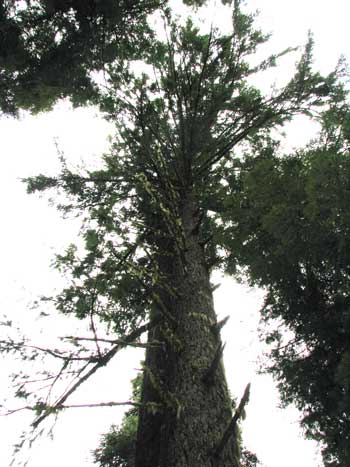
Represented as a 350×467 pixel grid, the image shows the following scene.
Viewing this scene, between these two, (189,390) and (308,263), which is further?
(308,263)

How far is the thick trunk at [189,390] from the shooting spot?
2588 millimetres

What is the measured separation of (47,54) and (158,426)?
7.13m

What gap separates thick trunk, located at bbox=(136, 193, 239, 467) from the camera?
259cm

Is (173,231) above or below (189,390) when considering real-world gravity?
above

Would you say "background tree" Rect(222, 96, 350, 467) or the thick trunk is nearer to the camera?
the thick trunk

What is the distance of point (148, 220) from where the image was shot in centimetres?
718

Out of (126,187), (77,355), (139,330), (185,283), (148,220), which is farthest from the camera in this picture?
(126,187)

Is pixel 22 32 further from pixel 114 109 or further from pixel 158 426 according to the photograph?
pixel 158 426

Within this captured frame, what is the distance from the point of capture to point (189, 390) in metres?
3.03

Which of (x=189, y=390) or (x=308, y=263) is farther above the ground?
(x=308, y=263)

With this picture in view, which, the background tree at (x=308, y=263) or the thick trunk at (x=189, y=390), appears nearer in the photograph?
the thick trunk at (x=189, y=390)

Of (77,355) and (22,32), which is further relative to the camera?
(22,32)

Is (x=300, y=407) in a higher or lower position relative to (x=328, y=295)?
lower

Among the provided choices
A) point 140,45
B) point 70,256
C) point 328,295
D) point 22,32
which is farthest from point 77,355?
point 140,45
